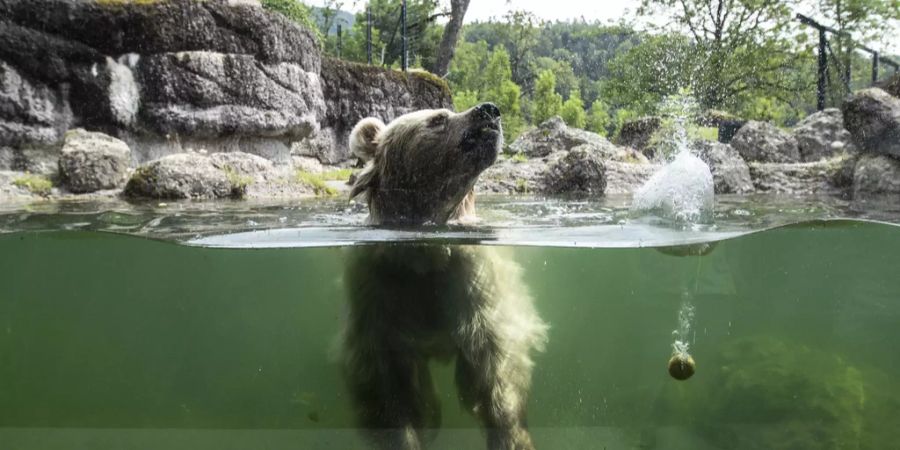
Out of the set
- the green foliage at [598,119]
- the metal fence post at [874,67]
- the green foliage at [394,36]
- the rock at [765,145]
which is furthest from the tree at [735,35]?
the green foliage at [394,36]

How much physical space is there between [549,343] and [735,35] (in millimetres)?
9979

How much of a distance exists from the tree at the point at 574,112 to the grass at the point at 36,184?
14.8m

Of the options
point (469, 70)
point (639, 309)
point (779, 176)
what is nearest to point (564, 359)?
point (639, 309)

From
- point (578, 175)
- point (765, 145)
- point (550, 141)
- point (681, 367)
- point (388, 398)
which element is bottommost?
point (681, 367)

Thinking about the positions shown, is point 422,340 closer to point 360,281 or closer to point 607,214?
point 360,281

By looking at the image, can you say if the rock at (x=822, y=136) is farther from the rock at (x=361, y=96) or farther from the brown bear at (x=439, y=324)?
the brown bear at (x=439, y=324)

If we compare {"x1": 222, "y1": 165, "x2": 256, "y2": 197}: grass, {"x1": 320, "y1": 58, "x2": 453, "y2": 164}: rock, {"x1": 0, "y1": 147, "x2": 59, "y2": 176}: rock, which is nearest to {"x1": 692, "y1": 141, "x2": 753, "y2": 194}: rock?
{"x1": 320, "y1": 58, "x2": 453, "y2": 164}: rock

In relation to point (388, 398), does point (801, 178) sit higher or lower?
higher

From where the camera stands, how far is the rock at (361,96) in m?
15.5

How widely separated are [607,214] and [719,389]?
2.00m

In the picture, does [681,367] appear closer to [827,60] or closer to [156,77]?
[156,77]

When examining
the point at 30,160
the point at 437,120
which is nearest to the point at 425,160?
the point at 437,120

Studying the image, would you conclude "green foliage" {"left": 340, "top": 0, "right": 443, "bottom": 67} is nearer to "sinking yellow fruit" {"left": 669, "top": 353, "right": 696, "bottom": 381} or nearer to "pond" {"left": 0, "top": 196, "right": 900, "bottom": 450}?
"pond" {"left": 0, "top": 196, "right": 900, "bottom": 450}

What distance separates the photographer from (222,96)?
455 inches
